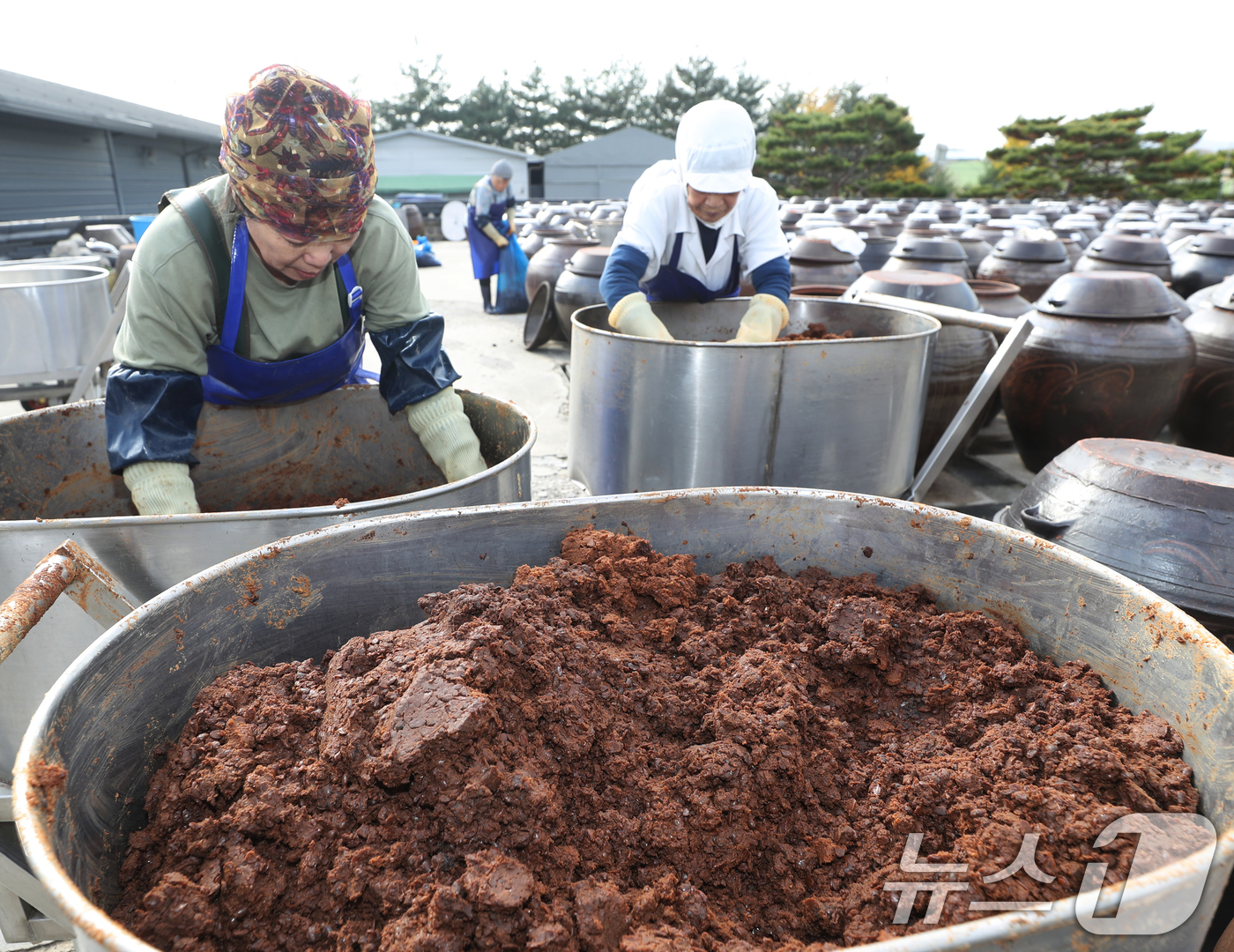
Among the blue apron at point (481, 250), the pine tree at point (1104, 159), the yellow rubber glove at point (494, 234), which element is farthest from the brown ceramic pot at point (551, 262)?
the pine tree at point (1104, 159)

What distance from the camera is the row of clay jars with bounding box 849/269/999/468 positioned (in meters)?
3.53

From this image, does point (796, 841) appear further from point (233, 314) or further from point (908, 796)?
point (233, 314)

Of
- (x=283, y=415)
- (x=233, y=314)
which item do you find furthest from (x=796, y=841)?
(x=283, y=415)

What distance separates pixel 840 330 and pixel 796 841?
2.62 meters

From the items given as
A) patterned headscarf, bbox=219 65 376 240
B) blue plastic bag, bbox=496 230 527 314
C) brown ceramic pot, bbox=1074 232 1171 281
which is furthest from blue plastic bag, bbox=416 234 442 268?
patterned headscarf, bbox=219 65 376 240

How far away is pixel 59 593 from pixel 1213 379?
4.76m

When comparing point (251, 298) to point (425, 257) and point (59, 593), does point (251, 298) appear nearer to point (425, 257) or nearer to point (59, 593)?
point (59, 593)

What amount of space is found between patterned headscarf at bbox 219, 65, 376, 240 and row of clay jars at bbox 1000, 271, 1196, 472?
3102 mm

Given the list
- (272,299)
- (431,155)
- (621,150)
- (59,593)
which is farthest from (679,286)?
(431,155)

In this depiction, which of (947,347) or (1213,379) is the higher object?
(947,347)

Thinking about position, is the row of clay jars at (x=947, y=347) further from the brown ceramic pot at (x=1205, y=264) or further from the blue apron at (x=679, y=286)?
the brown ceramic pot at (x=1205, y=264)

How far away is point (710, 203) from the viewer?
2.79 metres

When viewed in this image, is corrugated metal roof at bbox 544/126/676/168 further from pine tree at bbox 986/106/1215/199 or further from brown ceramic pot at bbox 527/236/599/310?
brown ceramic pot at bbox 527/236/599/310

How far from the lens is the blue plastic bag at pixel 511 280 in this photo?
27.5 feet
